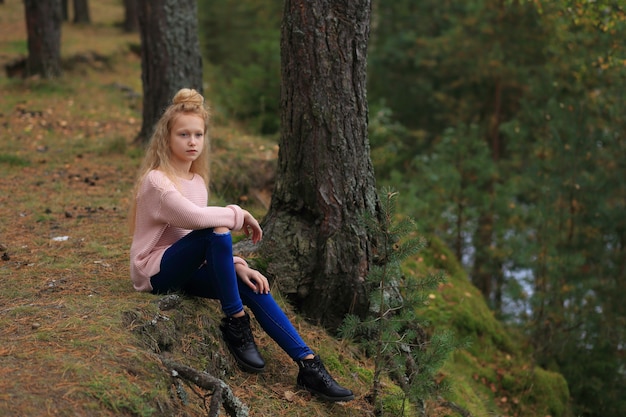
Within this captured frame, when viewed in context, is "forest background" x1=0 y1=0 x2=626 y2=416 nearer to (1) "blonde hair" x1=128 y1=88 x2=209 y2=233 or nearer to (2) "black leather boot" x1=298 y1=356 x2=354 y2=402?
(1) "blonde hair" x1=128 y1=88 x2=209 y2=233

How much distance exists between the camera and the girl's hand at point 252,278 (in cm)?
390

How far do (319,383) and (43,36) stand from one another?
10571mm

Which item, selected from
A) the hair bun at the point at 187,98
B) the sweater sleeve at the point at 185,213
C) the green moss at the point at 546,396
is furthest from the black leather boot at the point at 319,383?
the green moss at the point at 546,396

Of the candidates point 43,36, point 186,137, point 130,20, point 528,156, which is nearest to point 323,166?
point 186,137

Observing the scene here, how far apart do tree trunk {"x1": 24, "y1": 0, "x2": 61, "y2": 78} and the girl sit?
937 cm

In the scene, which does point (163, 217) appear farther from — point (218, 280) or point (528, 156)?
point (528, 156)

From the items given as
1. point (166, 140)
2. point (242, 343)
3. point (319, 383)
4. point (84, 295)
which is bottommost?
point (319, 383)

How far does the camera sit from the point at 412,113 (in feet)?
73.8

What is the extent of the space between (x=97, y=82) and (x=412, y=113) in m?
11.7

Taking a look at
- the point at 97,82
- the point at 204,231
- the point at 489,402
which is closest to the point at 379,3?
the point at 97,82

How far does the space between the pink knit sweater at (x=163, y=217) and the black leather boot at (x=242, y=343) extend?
0.37 meters

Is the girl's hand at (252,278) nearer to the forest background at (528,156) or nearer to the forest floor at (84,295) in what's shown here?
the forest floor at (84,295)

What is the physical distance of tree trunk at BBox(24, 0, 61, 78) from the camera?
1202cm

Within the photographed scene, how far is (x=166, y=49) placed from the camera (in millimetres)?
7824
